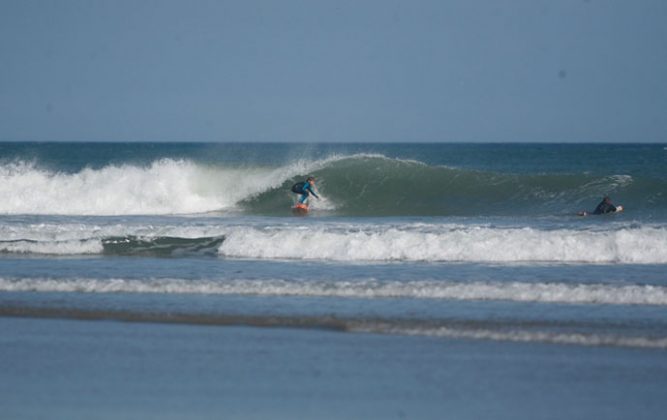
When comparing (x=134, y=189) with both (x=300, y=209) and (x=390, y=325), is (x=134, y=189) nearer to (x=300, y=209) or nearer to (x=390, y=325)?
(x=300, y=209)

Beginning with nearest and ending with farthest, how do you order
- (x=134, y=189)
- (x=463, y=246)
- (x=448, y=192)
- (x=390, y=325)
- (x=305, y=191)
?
(x=390, y=325), (x=463, y=246), (x=305, y=191), (x=448, y=192), (x=134, y=189)

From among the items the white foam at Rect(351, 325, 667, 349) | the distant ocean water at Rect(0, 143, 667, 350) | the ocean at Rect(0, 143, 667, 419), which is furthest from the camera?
the distant ocean water at Rect(0, 143, 667, 350)

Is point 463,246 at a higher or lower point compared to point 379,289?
higher

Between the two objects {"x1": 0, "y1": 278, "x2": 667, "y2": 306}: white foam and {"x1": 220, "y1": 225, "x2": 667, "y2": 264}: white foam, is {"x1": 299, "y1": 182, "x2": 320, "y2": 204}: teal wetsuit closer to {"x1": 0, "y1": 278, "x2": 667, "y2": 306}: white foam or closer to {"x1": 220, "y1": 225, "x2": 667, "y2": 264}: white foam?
{"x1": 220, "y1": 225, "x2": 667, "y2": 264}: white foam

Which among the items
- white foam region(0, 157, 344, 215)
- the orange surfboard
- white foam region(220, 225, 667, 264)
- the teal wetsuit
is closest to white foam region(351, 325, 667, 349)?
white foam region(220, 225, 667, 264)

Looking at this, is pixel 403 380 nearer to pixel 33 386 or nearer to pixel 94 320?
pixel 33 386

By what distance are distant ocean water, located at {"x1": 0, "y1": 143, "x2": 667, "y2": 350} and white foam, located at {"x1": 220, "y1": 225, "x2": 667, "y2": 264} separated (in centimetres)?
3

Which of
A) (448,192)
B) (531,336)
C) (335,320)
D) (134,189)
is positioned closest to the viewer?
(531,336)

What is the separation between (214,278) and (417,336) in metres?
4.01

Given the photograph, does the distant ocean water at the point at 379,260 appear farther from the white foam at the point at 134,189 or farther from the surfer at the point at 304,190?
the surfer at the point at 304,190

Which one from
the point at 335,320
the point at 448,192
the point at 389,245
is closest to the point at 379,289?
the point at 335,320

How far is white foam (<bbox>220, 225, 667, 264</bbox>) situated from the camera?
1491cm

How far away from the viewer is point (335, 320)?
9.91 m

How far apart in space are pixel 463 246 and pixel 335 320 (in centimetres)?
564
